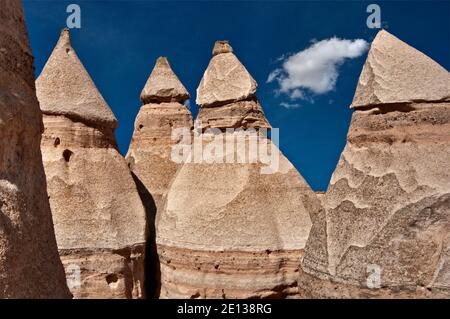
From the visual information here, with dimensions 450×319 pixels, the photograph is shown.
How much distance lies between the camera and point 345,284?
4.82 metres

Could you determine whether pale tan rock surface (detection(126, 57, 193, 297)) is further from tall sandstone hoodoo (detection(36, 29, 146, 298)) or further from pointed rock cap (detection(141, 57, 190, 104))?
tall sandstone hoodoo (detection(36, 29, 146, 298))

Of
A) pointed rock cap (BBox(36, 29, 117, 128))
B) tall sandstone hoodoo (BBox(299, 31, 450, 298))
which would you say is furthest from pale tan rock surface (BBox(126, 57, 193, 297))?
tall sandstone hoodoo (BBox(299, 31, 450, 298))

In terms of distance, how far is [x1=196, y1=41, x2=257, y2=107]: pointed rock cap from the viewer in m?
8.62

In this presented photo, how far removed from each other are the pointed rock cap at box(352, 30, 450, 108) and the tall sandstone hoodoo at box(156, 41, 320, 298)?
2847mm

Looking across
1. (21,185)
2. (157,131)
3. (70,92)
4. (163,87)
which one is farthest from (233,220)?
(163,87)

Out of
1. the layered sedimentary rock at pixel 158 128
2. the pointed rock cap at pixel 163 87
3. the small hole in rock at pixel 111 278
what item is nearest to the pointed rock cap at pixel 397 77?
the small hole in rock at pixel 111 278

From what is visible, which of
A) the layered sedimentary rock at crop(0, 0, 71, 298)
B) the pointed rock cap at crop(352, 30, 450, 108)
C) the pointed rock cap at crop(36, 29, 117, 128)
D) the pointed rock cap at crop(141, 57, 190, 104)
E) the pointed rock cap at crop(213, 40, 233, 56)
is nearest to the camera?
the layered sedimentary rock at crop(0, 0, 71, 298)

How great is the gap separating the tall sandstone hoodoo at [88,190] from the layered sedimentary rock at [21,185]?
13.2 ft

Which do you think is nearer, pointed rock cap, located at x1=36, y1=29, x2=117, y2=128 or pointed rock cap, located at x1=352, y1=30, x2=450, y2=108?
pointed rock cap, located at x1=352, y1=30, x2=450, y2=108

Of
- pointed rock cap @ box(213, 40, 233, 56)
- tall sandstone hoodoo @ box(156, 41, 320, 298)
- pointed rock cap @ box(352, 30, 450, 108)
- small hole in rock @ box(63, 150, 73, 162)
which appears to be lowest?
tall sandstone hoodoo @ box(156, 41, 320, 298)

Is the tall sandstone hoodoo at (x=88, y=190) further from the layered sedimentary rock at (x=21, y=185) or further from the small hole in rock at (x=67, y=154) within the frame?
the layered sedimentary rock at (x=21, y=185)

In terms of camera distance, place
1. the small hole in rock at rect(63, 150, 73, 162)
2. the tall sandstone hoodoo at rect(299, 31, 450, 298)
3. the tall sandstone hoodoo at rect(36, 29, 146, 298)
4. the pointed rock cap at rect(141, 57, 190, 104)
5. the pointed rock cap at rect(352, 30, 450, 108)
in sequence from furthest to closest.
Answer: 1. the pointed rock cap at rect(141, 57, 190, 104)
2. the small hole in rock at rect(63, 150, 73, 162)
3. the tall sandstone hoodoo at rect(36, 29, 146, 298)
4. the pointed rock cap at rect(352, 30, 450, 108)
5. the tall sandstone hoodoo at rect(299, 31, 450, 298)
